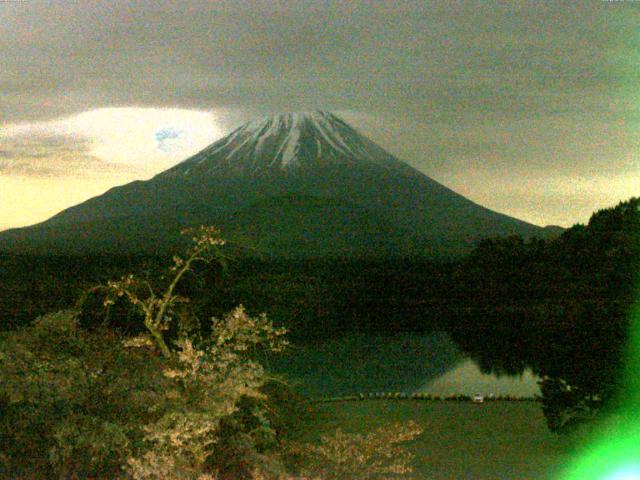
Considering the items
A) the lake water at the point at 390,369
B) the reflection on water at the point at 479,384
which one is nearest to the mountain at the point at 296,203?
the lake water at the point at 390,369

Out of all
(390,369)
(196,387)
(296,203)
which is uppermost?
(296,203)

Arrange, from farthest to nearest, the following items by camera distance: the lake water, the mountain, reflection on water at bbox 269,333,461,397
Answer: the mountain, reflection on water at bbox 269,333,461,397, the lake water

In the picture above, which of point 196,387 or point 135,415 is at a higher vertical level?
point 196,387

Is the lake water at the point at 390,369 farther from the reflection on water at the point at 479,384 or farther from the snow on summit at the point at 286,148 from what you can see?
the snow on summit at the point at 286,148

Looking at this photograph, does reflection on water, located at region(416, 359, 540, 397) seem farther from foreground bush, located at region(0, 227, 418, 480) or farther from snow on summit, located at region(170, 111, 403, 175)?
snow on summit, located at region(170, 111, 403, 175)

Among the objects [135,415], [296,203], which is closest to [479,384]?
[135,415]

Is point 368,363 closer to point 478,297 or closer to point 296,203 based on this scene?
point 478,297

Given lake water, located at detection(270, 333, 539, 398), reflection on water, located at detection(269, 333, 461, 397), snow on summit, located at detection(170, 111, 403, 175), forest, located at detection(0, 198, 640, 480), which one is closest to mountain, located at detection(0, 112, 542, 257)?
snow on summit, located at detection(170, 111, 403, 175)

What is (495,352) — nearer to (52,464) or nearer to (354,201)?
(52,464)
